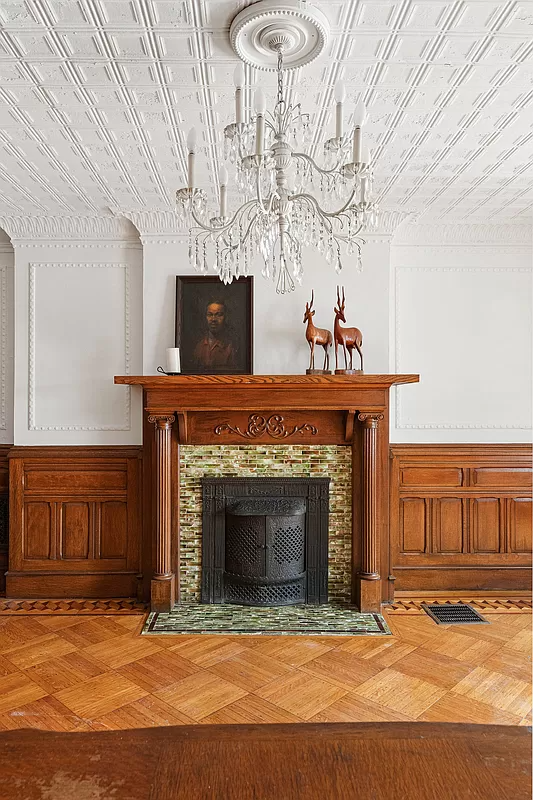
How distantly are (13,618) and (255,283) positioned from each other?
2.76 meters

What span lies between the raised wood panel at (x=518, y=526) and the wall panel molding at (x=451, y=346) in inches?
21.5

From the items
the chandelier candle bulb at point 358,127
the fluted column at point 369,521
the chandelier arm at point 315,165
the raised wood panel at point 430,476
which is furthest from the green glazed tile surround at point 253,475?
the chandelier candle bulb at point 358,127

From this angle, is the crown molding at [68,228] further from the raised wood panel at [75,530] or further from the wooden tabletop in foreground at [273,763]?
the wooden tabletop in foreground at [273,763]

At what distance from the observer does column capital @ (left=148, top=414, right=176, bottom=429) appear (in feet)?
11.7

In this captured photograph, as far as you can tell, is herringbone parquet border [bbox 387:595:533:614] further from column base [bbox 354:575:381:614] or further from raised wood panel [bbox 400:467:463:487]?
raised wood panel [bbox 400:467:463:487]

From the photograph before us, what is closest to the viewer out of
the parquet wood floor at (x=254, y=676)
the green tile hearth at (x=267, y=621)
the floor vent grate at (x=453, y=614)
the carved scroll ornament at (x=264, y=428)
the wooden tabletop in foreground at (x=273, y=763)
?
the wooden tabletop in foreground at (x=273, y=763)

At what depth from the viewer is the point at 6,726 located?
228 cm

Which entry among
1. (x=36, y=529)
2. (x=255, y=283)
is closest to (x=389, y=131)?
(x=255, y=283)

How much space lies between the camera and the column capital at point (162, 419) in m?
3.57

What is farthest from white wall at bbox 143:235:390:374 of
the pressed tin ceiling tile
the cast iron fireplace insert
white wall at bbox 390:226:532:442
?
the cast iron fireplace insert

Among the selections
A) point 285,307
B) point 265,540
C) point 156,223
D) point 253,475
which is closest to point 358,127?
point 285,307

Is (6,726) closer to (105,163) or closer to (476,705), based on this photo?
(476,705)

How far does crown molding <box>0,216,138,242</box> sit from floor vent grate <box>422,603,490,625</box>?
3352 mm

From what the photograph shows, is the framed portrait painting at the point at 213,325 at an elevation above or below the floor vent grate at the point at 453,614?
above
